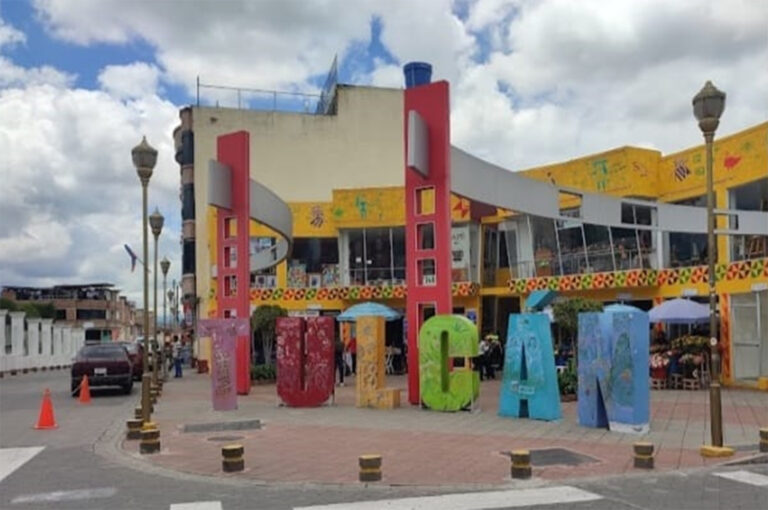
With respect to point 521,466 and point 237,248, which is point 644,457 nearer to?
point 521,466

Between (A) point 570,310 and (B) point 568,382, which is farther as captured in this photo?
(A) point 570,310

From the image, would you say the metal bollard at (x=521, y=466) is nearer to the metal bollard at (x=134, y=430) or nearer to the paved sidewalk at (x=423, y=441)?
the paved sidewalk at (x=423, y=441)

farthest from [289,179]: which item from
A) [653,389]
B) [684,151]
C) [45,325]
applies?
[653,389]

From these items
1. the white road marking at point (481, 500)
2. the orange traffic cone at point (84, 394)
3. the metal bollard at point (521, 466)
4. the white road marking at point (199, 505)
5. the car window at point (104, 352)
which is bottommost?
the orange traffic cone at point (84, 394)

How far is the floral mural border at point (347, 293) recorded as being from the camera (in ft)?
115

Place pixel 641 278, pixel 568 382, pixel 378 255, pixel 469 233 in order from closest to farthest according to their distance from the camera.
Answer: pixel 568 382, pixel 641 278, pixel 469 233, pixel 378 255

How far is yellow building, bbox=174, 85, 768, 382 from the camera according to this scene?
79.8ft

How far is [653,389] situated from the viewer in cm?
2303

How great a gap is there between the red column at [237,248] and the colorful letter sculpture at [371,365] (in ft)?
17.4

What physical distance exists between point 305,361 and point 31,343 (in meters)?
35.7

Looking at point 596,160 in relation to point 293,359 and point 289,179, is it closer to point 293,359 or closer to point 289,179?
point 293,359

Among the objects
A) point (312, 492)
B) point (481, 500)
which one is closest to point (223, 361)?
point (312, 492)

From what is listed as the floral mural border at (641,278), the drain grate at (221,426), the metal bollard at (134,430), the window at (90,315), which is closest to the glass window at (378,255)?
the floral mural border at (641,278)

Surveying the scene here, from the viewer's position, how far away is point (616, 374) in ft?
46.1
